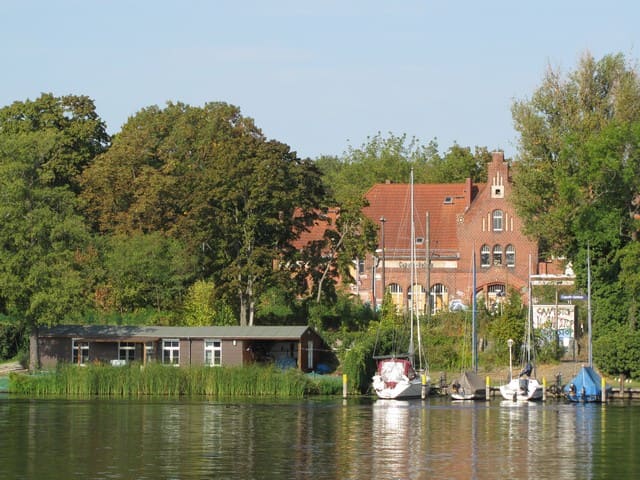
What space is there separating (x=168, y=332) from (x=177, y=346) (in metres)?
0.97

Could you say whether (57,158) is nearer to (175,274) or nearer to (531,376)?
(175,274)

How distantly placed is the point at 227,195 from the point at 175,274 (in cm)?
879

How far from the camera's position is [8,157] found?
252ft

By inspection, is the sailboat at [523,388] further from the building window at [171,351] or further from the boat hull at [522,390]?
the building window at [171,351]

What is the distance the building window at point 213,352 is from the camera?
78312 millimetres

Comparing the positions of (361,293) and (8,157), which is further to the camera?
(361,293)

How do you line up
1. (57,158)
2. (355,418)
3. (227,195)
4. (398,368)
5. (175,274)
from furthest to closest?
(57,158)
(175,274)
(227,195)
(398,368)
(355,418)

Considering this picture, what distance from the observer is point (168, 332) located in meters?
79.3

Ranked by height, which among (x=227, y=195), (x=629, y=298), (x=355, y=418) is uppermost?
(x=227, y=195)

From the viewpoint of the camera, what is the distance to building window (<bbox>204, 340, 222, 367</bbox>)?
7831cm

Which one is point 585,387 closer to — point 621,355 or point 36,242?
point 621,355

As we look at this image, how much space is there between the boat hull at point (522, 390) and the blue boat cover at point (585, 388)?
151 cm

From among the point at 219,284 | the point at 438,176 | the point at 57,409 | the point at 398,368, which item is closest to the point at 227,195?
the point at 219,284

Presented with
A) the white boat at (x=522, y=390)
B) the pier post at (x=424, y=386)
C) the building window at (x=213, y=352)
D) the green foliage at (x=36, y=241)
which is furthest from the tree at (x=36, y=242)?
the white boat at (x=522, y=390)
